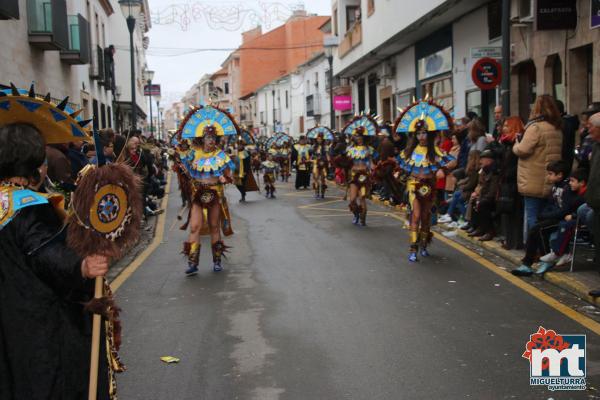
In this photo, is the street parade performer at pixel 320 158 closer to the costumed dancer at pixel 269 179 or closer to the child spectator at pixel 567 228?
the costumed dancer at pixel 269 179

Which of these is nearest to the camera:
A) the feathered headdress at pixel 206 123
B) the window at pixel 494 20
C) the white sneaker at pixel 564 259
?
the white sneaker at pixel 564 259

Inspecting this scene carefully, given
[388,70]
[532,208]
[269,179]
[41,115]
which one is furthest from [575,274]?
[388,70]

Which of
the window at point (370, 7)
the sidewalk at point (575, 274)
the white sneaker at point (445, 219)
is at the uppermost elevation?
the window at point (370, 7)

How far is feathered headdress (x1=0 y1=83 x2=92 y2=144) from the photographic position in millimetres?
3276

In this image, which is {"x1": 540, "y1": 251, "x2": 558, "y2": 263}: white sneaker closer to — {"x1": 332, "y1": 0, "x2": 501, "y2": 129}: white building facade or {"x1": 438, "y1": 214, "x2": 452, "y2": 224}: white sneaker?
{"x1": 438, "y1": 214, "x2": 452, "y2": 224}: white sneaker

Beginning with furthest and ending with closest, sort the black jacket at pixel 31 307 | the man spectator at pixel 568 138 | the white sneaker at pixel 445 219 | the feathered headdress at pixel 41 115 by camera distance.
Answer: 1. the white sneaker at pixel 445 219
2. the man spectator at pixel 568 138
3. the feathered headdress at pixel 41 115
4. the black jacket at pixel 31 307

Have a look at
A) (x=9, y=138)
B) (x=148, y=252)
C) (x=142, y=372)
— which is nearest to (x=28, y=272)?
(x=9, y=138)

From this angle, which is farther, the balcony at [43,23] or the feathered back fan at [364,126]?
the balcony at [43,23]

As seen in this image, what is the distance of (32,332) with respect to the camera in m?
3.05

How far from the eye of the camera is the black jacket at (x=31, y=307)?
3.04m

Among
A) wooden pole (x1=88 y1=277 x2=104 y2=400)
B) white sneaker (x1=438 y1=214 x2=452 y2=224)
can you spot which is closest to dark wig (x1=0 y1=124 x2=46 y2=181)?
wooden pole (x1=88 y1=277 x2=104 y2=400)

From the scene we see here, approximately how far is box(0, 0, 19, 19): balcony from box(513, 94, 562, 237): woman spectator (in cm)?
985

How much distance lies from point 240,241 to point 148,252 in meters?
1.70

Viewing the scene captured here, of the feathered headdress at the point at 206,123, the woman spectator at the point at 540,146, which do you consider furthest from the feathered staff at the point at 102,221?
the woman spectator at the point at 540,146
